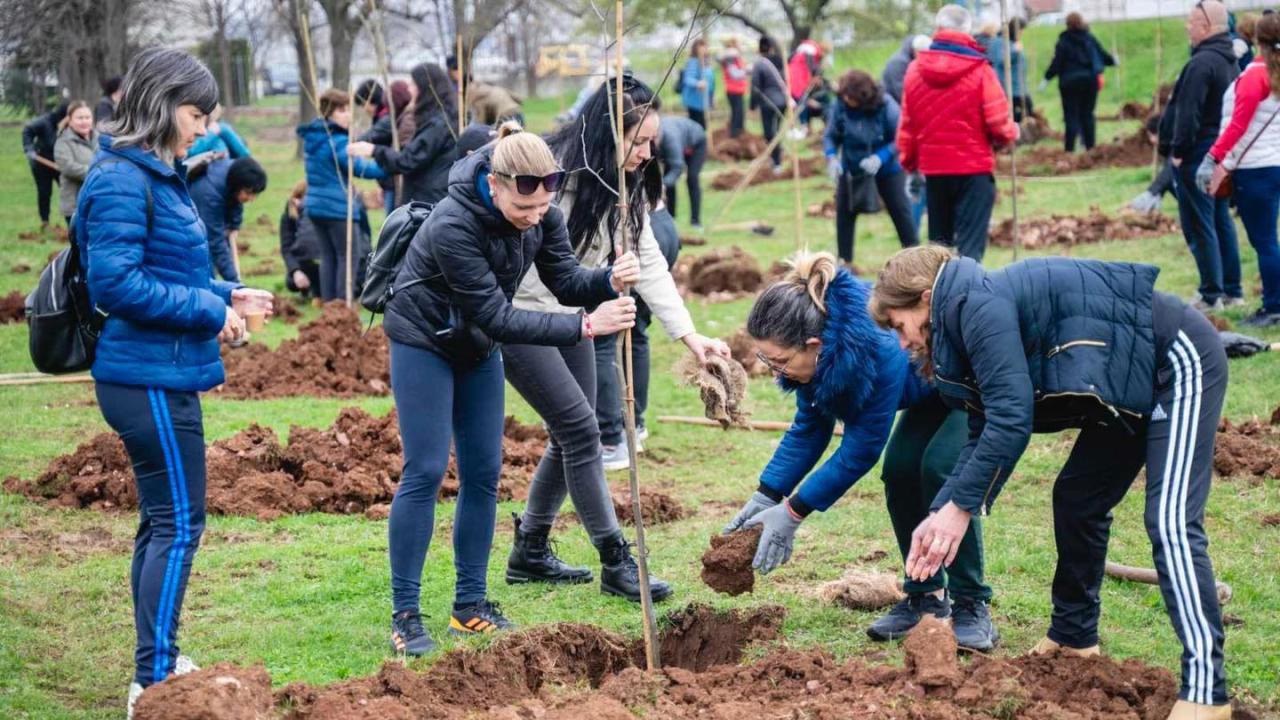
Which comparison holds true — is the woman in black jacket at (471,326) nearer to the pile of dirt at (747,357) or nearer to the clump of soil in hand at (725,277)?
the pile of dirt at (747,357)

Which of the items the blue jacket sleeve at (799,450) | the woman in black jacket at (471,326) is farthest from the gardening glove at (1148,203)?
the woman in black jacket at (471,326)

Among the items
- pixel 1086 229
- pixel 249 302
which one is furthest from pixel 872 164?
pixel 249 302

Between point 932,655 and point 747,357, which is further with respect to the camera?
point 747,357

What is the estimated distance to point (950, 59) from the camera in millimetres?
10492

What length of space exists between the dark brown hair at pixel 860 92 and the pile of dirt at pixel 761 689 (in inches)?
333

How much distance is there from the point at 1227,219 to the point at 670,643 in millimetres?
7122

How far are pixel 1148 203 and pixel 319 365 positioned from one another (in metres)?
9.46

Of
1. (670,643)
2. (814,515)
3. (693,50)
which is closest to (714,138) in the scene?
(693,50)

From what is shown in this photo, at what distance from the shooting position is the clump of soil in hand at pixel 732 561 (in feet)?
15.9

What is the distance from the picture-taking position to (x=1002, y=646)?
16.3ft

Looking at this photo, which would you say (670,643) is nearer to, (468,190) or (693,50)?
(468,190)

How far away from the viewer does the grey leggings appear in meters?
5.24

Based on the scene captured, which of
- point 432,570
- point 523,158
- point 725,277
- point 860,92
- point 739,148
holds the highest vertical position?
point 860,92

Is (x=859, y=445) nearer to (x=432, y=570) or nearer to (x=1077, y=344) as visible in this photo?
(x=1077, y=344)
